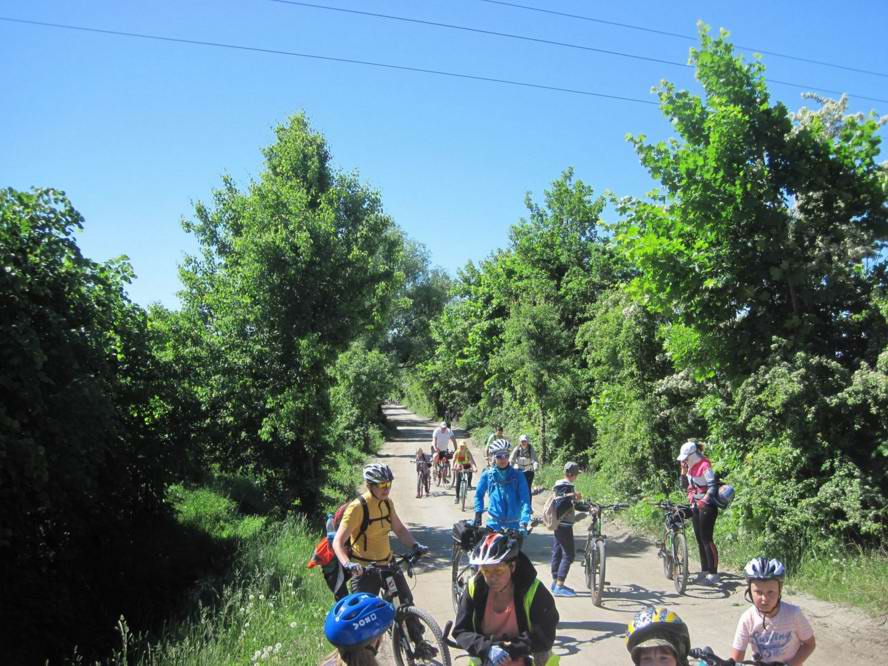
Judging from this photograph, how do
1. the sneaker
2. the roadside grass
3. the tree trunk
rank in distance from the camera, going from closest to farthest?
the sneaker
the roadside grass
the tree trunk

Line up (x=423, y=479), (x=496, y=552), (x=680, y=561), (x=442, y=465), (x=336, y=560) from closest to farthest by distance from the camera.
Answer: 1. (x=496, y=552)
2. (x=336, y=560)
3. (x=680, y=561)
4. (x=423, y=479)
5. (x=442, y=465)

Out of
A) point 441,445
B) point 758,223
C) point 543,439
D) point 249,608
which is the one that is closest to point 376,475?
point 249,608

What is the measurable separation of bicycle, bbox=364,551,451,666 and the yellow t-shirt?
0.49 ft

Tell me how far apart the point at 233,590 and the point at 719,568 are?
7.11 m

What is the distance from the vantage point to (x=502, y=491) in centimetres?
796

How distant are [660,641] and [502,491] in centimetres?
466

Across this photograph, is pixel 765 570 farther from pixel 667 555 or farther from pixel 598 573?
pixel 667 555

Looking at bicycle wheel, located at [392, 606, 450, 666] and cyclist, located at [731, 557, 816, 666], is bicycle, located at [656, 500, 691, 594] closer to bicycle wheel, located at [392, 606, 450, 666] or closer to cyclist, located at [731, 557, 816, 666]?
bicycle wheel, located at [392, 606, 450, 666]

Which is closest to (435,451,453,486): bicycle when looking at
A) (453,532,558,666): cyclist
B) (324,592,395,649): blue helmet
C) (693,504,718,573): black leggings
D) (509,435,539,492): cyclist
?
(509,435,539,492): cyclist

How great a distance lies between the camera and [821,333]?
10406 mm

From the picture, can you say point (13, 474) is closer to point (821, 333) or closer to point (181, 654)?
point (181, 654)

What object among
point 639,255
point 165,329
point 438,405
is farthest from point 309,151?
point 438,405

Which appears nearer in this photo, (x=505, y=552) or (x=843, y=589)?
(x=505, y=552)

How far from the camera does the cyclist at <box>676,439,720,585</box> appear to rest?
8.84 metres
